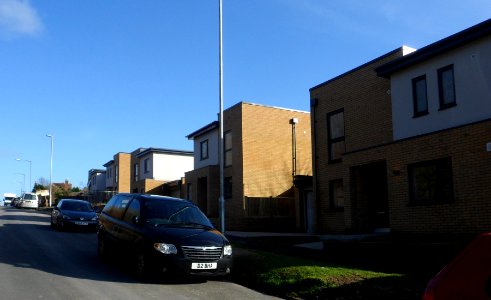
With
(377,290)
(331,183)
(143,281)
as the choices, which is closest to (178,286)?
(143,281)

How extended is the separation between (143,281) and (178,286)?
75 cm

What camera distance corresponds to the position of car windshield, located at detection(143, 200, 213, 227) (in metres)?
11.3

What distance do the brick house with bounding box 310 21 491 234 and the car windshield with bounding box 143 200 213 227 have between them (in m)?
6.73

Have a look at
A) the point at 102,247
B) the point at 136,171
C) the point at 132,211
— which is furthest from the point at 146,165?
the point at 132,211

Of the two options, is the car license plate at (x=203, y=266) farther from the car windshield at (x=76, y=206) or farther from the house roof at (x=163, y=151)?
the house roof at (x=163, y=151)

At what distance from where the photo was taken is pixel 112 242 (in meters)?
12.2

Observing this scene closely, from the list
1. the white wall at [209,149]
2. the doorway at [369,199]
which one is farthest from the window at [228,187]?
the doorway at [369,199]

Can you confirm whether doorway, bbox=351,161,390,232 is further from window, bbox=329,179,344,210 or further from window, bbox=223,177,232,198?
window, bbox=223,177,232,198

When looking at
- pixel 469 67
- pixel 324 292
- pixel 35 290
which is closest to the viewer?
pixel 35 290

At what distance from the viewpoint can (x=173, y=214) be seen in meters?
11.6

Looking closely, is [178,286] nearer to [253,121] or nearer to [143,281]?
[143,281]

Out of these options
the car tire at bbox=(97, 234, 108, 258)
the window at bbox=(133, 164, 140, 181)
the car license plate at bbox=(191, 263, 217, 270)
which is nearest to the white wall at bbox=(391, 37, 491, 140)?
the car license plate at bbox=(191, 263, 217, 270)

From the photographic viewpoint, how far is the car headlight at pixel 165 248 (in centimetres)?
995

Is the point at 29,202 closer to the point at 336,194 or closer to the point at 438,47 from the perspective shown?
the point at 336,194
